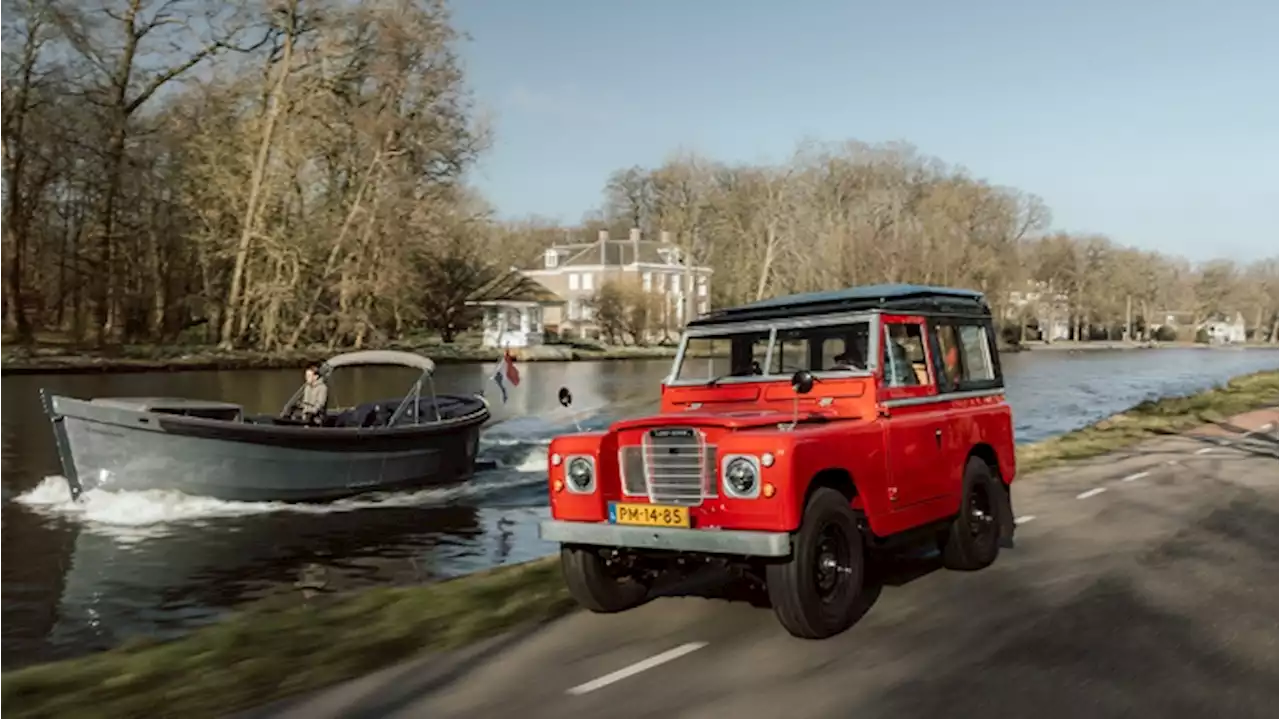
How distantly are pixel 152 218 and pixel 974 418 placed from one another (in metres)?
59.0

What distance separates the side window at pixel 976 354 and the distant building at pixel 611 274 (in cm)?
7819

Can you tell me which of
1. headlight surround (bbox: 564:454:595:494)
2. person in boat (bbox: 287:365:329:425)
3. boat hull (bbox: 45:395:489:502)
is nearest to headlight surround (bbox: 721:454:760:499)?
headlight surround (bbox: 564:454:595:494)

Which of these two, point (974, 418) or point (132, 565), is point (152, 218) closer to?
point (132, 565)

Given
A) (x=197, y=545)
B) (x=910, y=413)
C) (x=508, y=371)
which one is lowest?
(x=197, y=545)

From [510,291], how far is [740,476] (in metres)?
81.5

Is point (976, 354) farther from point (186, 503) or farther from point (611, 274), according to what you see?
point (611, 274)

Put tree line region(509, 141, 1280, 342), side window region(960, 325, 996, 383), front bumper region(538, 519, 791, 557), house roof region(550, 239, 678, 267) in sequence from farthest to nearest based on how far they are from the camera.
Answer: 1. house roof region(550, 239, 678, 267)
2. tree line region(509, 141, 1280, 342)
3. side window region(960, 325, 996, 383)
4. front bumper region(538, 519, 791, 557)

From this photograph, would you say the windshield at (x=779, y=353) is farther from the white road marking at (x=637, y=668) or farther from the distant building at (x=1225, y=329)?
the distant building at (x=1225, y=329)

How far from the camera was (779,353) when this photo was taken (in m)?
9.63

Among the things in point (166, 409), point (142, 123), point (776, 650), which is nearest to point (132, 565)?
point (166, 409)

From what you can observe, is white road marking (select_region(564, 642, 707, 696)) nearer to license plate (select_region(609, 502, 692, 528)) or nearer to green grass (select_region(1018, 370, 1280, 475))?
license plate (select_region(609, 502, 692, 528))

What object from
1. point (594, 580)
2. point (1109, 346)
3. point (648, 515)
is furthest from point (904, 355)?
point (1109, 346)

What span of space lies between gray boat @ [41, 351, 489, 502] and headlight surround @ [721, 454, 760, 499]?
1236 centimetres

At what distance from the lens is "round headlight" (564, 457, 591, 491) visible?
27.2 ft
